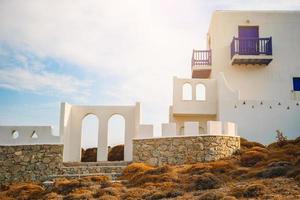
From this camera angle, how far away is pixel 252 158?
62.0 ft

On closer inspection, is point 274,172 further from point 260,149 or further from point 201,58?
point 201,58

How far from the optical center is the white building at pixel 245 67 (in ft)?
82.8

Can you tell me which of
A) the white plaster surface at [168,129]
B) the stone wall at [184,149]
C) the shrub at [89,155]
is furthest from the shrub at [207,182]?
the shrub at [89,155]

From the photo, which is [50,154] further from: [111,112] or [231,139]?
[231,139]

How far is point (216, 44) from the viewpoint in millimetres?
27781

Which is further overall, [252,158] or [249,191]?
[252,158]

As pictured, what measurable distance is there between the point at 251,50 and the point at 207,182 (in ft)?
44.6

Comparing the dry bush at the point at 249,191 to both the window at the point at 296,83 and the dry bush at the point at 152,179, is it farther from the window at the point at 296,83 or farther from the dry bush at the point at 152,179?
the window at the point at 296,83

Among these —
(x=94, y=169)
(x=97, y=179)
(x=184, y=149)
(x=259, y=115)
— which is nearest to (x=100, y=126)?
(x=94, y=169)

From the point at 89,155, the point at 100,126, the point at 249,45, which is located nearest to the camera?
the point at 100,126

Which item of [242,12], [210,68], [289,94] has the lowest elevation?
[289,94]

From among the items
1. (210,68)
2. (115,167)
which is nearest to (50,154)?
(115,167)

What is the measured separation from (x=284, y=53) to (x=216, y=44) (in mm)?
4639

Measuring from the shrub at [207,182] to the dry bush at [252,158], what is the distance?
304 centimetres
